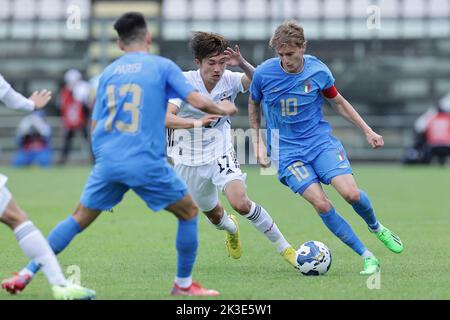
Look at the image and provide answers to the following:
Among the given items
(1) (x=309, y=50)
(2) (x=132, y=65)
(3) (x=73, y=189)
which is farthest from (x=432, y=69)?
(2) (x=132, y=65)

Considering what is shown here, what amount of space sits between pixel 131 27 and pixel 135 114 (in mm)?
652

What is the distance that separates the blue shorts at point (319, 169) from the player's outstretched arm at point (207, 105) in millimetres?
2093

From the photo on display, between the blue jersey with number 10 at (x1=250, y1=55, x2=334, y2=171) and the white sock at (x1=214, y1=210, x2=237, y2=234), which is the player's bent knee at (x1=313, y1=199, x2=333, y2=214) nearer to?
the blue jersey with number 10 at (x1=250, y1=55, x2=334, y2=171)

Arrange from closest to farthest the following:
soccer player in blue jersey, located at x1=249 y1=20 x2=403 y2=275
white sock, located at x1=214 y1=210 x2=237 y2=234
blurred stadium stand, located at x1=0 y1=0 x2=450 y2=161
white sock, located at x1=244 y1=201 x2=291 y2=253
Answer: soccer player in blue jersey, located at x1=249 y1=20 x2=403 y2=275, white sock, located at x1=244 y1=201 x2=291 y2=253, white sock, located at x1=214 y1=210 x2=237 y2=234, blurred stadium stand, located at x1=0 y1=0 x2=450 y2=161

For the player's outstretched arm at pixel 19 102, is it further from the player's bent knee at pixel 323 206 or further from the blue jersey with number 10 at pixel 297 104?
the player's bent knee at pixel 323 206

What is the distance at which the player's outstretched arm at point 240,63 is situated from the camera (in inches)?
411

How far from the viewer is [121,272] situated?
10.1 metres

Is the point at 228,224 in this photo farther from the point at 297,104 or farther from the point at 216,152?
the point at 297,104

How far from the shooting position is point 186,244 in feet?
27.6

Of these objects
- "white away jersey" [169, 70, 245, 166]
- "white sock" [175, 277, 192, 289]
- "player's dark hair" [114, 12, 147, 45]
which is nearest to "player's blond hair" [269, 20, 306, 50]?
"white away jersey" [169, 70, 245, 166]

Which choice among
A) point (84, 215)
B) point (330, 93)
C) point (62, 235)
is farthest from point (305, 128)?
point (62, 235)

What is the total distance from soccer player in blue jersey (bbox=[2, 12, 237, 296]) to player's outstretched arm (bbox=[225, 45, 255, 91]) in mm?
2086

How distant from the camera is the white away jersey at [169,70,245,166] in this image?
36.0 feet

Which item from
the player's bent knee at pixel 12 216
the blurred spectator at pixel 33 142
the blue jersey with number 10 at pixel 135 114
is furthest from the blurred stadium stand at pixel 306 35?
the player's bent knee at pixel 12 216
